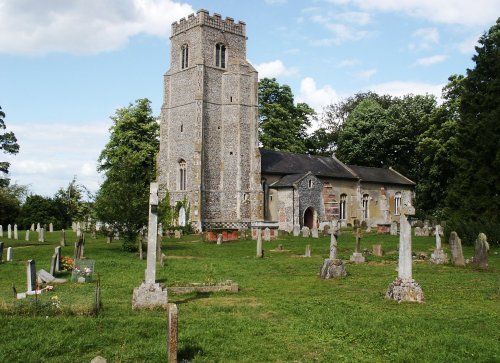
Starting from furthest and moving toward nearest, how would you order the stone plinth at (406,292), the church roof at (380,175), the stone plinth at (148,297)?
the church roof at (380,175) < the stone plinth at (406,292) < the stone plinth at (148,297)

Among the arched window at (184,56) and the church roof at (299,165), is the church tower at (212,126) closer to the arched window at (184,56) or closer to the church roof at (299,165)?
the arched window at (184,56)

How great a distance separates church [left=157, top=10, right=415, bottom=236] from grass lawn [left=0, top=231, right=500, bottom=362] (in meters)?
25.6

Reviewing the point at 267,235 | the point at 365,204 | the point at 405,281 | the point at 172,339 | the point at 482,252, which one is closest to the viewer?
the point at 172,339

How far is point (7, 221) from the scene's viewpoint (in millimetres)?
46469

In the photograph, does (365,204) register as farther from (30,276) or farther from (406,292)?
(30,276)

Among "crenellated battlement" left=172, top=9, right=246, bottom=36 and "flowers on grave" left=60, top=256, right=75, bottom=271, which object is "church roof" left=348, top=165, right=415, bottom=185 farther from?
"flowers on grave" left=60, top=256, right=75, bottom=271

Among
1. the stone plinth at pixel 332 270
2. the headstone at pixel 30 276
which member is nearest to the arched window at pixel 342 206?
the stone plinth at pixel 332 270

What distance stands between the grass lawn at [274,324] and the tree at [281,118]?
133 feet

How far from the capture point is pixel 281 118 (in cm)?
5628

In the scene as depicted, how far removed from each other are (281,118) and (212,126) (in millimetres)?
17280

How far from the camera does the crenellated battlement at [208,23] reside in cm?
4088

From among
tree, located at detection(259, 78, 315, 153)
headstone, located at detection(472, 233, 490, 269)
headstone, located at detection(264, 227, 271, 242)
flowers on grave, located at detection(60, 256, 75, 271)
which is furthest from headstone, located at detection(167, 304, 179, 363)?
tree, located at detection(259, 78, 315, 153)

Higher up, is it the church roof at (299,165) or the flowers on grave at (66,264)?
the church roof at (299,165)

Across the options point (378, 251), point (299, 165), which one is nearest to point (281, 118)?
point (299, 165)
